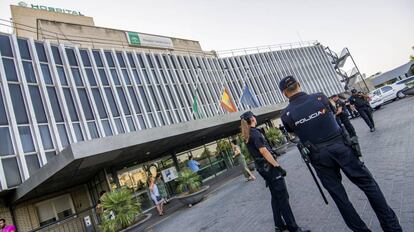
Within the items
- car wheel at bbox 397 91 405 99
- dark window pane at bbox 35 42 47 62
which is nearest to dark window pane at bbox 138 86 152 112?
dark window pane at bbox 35 42 47 62

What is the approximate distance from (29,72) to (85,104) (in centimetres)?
395

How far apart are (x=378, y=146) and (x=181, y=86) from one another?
76.4ft

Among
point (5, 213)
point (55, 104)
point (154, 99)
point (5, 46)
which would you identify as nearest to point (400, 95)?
point (154, 99)

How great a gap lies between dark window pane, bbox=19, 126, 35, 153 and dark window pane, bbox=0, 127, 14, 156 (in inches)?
24.8

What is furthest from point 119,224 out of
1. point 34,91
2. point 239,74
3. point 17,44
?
point 239,74

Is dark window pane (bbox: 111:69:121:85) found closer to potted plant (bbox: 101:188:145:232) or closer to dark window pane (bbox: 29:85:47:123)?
dark window pane (bbox: 29:85:47:123)

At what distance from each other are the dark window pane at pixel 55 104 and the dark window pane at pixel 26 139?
204 cm

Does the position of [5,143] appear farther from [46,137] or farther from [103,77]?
[103,77]

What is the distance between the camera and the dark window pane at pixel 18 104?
53.0 ft

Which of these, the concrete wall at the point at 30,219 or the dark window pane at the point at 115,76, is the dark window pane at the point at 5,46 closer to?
the dark window pane at the point at 115,76

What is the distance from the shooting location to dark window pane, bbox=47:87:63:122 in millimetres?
18141

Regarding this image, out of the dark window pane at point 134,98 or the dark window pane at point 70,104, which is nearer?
the dark window pane at point 70,104

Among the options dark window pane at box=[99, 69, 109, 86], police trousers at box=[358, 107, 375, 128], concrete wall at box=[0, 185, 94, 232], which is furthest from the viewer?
dark window pane at box=[99, 69, 109, 86]

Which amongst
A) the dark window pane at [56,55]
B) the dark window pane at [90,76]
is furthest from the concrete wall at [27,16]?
the dark window pane at [90,76]
